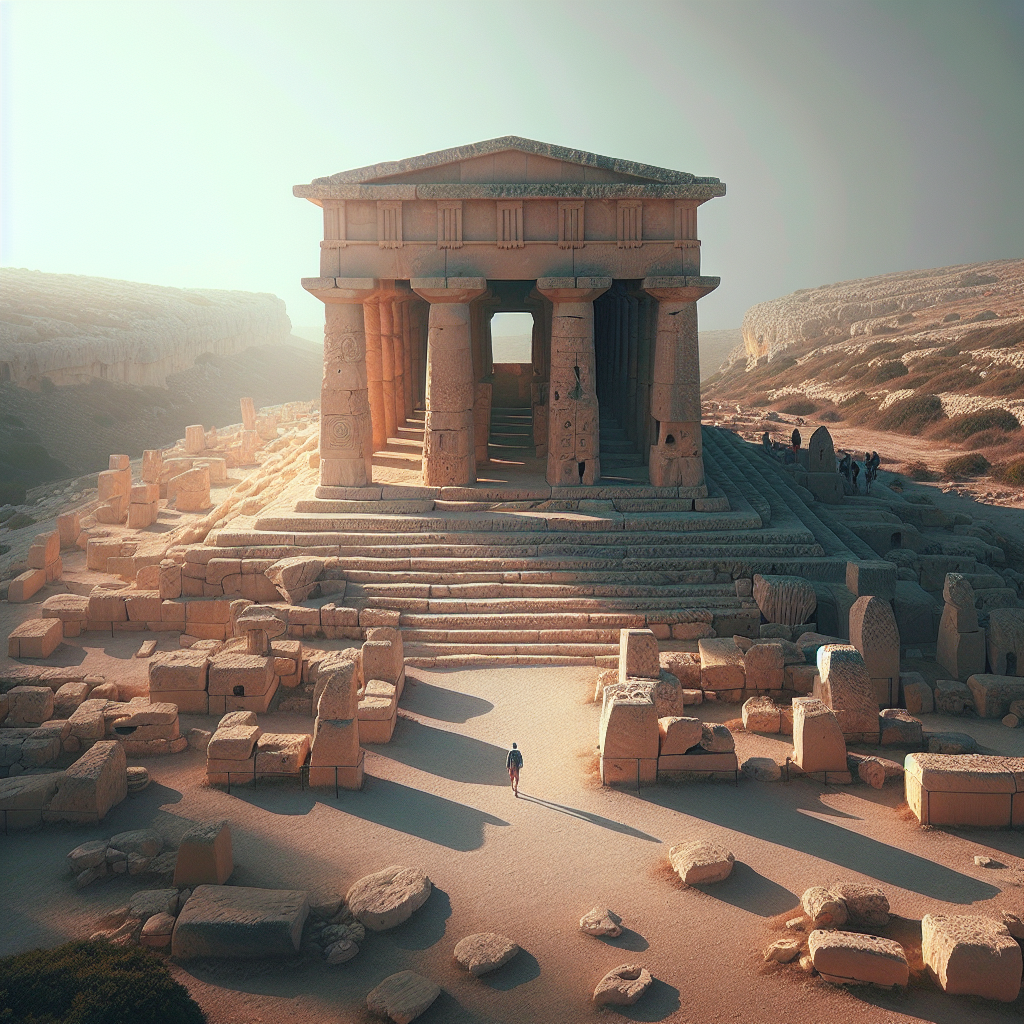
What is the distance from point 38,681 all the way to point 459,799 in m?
6.24

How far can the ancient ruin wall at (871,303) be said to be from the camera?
203 ft

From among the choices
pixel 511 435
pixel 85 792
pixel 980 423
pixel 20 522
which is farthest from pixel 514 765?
pixel 980 423

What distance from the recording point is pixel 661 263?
17.5 meters

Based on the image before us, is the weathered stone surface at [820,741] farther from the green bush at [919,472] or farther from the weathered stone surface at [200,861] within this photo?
the green bush at [919,472]

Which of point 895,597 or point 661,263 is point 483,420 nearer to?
point 661,263

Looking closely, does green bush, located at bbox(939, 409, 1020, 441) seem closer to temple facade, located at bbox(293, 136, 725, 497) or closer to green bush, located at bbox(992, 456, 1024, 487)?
green bush, located at bbox(992, 456, 1024, 487)

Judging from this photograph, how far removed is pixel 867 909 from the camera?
828 centimetres

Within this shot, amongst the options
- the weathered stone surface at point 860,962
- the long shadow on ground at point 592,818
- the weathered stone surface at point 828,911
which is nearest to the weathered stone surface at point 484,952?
the long shadow on ground at point 592,818

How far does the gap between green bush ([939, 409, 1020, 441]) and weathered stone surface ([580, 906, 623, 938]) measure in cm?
2818

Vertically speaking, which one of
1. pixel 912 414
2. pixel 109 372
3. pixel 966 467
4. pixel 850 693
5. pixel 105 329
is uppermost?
pixel 105 329

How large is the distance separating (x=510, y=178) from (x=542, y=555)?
6684 millimetres

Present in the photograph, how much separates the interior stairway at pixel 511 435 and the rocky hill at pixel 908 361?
1311cm

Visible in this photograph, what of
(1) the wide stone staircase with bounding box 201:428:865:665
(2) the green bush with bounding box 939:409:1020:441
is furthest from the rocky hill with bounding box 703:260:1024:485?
(1) the wide stone staircase with bounding box 201:428:865:665

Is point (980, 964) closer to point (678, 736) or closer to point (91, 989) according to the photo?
point (678, 736)
